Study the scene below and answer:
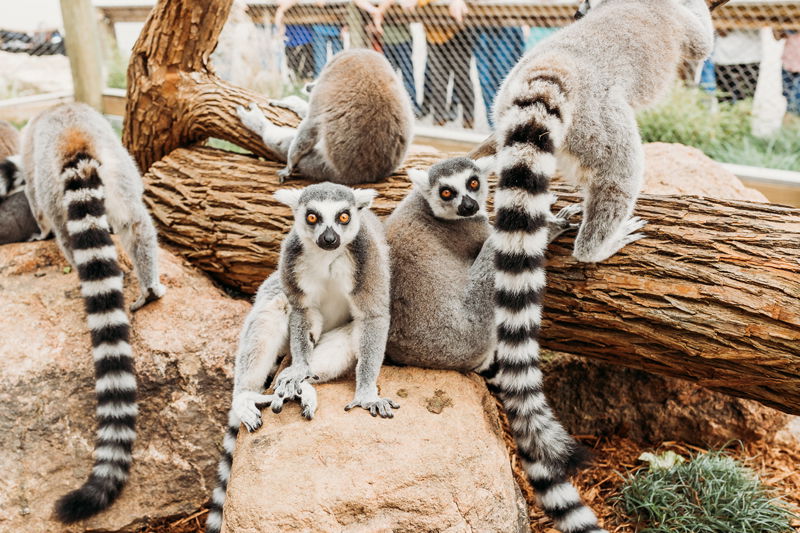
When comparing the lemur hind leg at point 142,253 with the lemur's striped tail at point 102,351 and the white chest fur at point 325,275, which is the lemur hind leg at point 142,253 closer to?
the lemur's striped tail at point 102,351

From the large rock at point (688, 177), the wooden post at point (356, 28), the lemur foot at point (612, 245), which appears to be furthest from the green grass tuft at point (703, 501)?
the wooden post at point (356, 28)

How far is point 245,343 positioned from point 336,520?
117 cm

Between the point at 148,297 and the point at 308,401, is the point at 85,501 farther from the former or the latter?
the point at 308,401

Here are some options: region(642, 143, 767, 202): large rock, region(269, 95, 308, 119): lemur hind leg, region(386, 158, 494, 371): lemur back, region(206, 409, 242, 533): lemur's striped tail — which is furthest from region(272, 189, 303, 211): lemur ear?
region(642, 143, 767, 202): large rock

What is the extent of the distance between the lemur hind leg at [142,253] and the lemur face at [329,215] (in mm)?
1701

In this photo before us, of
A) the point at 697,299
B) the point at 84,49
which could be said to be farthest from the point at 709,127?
the point at 84,49

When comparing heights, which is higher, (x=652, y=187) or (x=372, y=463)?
(x=652, y=187)

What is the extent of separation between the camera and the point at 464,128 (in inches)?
358

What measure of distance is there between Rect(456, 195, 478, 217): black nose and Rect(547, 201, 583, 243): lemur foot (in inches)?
18.2

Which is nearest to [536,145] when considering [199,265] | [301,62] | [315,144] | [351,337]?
[351,337]

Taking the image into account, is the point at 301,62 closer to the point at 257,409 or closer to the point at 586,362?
the point at 586,362

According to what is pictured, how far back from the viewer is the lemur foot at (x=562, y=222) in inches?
151

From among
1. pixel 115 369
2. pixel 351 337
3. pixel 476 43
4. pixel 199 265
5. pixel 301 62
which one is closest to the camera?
pixel 351 337

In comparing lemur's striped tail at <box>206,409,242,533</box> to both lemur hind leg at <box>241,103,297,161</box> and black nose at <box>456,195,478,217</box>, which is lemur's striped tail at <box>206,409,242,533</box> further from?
lemur hind leg at <box>241,103,297,161</box>
